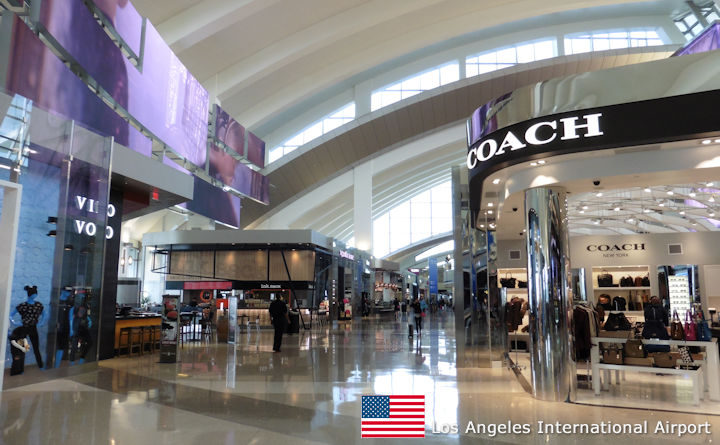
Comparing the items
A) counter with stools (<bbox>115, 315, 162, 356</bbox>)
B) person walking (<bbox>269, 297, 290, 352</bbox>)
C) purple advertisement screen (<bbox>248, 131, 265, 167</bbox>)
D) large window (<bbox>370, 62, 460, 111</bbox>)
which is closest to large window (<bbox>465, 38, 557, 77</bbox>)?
large window (<bbox>370, 62, 460, 111</bbox>)

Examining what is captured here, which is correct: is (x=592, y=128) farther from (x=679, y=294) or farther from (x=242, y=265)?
(x=242, y=265)

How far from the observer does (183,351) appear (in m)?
11.5

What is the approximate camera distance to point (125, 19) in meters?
11.5

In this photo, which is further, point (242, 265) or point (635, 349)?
point (242, 265)

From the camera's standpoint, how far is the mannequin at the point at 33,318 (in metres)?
6.79

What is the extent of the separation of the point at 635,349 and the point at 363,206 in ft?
77.5

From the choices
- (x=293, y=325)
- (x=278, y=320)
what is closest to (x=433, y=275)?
(x=293, y=325)

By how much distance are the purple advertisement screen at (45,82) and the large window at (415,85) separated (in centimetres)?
1931

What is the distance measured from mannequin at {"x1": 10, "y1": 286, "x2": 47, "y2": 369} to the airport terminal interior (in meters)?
0.03

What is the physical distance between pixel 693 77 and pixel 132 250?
29.9m

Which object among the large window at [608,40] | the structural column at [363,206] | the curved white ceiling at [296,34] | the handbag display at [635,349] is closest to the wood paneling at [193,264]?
the curved white ceiling at [296,34]

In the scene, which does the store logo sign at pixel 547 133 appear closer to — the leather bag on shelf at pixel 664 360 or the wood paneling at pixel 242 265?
the leather bag on shelf at pixel 664 360

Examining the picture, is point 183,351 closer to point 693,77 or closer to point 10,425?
point 10,425

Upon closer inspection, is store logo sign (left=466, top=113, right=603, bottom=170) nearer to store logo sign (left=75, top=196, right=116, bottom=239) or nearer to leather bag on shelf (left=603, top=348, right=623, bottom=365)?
leather bag on shelf (left=603, top=348, right=623, bottom=365)
